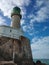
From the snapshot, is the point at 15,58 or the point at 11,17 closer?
the point at 15,58

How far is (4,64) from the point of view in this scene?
28.2m

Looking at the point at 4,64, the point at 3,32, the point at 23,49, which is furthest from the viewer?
the point at 3,32

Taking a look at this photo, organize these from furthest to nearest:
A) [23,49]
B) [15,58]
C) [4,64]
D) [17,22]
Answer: [17,22] < [23,49] < [15,58] < [4,64]

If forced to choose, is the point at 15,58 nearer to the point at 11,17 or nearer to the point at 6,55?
the point at 6,55

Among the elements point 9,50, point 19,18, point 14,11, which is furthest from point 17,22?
point 9,50

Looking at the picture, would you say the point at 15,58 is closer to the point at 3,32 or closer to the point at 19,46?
the point at 19,46

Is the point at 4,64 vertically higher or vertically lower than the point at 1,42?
lower

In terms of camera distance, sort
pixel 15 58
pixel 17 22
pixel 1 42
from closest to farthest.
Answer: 1. pixel 15 58
2. pixel 1 42
3. pixel 17 22

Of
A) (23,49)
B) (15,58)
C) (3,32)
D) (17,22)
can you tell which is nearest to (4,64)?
(15,58)

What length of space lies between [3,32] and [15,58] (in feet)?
59.3

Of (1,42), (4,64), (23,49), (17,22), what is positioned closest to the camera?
(4,64)

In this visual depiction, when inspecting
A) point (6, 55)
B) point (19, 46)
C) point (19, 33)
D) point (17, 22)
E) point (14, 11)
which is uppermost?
point (14, 11)

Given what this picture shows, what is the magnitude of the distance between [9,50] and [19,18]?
23.0 m

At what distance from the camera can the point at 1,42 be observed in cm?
4444
